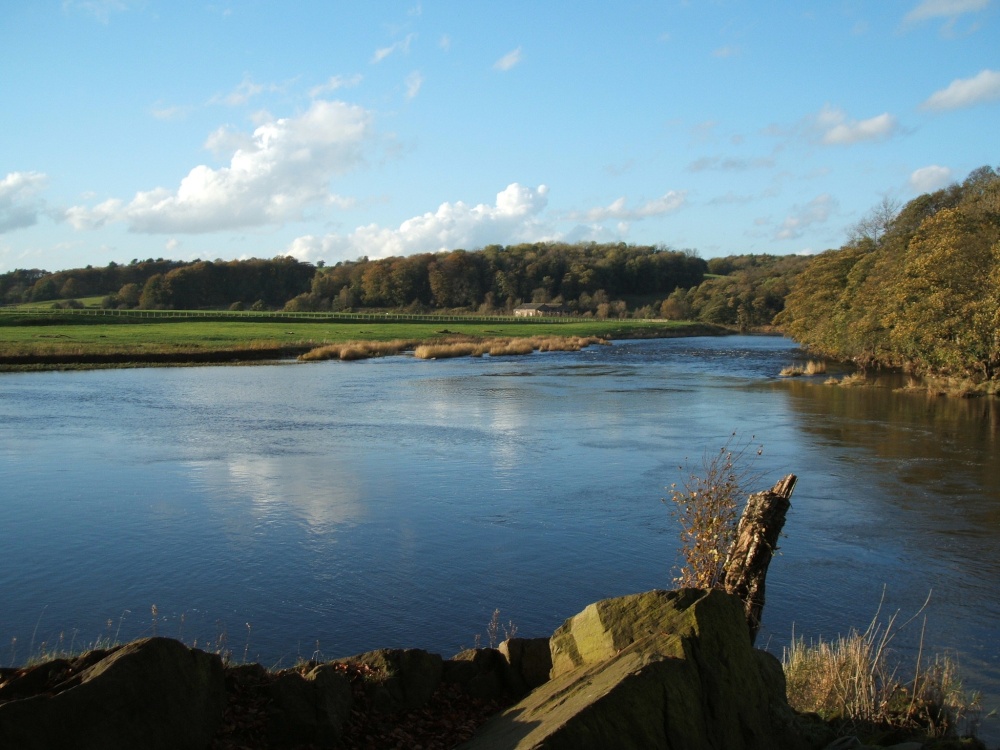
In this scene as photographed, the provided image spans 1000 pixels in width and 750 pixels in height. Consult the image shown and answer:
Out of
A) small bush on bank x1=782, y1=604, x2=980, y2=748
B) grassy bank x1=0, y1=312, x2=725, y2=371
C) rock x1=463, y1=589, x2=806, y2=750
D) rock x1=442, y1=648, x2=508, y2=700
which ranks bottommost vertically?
small bush on bank x1=782, y1=604, x2=980, y2=748

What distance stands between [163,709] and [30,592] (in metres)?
7.93

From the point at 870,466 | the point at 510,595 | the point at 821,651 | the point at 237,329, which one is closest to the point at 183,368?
the point at 237,329

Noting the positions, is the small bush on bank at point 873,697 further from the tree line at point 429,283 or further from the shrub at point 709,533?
the tree line at point 429,283

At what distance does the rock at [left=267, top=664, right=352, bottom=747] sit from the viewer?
6.48m

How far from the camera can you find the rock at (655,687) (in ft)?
18.9

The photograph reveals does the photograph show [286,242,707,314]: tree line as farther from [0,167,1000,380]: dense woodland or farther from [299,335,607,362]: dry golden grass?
[299,335,607,362]: dry golden grass

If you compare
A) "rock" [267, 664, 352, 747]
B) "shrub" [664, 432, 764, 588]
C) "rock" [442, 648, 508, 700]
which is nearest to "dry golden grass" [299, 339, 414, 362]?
"shrub" [664, 432, 764, 588]

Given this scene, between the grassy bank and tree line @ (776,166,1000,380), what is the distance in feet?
134

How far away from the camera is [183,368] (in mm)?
55500

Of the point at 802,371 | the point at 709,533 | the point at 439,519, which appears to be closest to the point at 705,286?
the point at 802,371

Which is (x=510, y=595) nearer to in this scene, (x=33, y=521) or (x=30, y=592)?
(x=30, y=592)

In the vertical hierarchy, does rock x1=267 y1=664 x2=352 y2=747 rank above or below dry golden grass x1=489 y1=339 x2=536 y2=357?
below

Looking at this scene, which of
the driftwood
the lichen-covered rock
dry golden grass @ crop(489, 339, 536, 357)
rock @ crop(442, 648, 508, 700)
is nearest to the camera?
the lichen-covered rock

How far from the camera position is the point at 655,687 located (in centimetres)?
601
